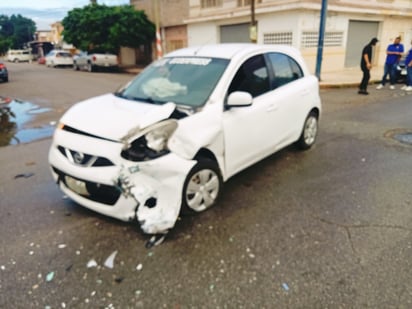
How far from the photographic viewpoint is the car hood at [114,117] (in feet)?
9.93

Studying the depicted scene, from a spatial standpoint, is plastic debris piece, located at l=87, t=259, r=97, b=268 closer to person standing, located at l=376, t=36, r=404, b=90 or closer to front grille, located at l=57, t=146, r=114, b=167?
front grille, located at l=57, t=146, r=114, b=167

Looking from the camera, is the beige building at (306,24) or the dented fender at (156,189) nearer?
the dented fender at (156,189)

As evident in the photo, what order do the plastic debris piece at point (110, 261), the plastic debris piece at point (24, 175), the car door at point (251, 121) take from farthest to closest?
the plastic debris piece at point (24, 175) < the car door at point (251, 121) < the plastic debris piece at point (110, 261)

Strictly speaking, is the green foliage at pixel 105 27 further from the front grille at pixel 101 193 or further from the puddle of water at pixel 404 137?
the front grille at pixel 101 193

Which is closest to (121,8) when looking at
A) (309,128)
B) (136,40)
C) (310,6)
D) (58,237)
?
(136,40)

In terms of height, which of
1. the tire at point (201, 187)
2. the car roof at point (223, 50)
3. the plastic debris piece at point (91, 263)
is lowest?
the plastic debris piece at point (91, 263)

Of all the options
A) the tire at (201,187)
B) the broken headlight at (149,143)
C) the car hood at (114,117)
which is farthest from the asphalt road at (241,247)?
the car hood at (114,117)

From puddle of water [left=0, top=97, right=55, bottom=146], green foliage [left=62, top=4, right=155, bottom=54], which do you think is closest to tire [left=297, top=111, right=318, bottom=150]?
puddle of water [left=0, top=97, right=55, bottom=146]

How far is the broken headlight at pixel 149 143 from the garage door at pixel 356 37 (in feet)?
62.2

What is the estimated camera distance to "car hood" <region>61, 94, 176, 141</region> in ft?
9.93

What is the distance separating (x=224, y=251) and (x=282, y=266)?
510 millimetres

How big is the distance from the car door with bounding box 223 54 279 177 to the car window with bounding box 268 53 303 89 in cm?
20

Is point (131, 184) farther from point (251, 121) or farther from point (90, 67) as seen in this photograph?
point (90, 67)

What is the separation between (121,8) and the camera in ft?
82.1
